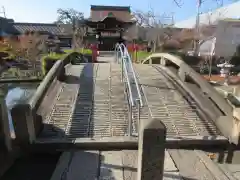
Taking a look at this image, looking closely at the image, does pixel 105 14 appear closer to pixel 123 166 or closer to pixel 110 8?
pixel 110 8

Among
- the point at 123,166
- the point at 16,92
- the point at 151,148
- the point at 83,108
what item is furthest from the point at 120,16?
the point at 151,148

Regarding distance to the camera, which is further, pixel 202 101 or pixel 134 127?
pixel 202 101

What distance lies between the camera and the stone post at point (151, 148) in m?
2.58

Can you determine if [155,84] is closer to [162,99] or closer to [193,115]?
[162,99]

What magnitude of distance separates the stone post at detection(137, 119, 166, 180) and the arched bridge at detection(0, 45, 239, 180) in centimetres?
1

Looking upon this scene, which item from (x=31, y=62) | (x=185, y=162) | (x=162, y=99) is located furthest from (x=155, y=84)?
(x=31, y=62)

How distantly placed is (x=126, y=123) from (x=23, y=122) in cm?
228

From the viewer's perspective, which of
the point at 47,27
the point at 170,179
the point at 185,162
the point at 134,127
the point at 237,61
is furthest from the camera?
the point at 47,27

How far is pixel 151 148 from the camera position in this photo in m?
2.63

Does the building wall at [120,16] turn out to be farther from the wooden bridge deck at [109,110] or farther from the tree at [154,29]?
the wooden bridge deck at [109,110]

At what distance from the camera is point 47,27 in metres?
41.0

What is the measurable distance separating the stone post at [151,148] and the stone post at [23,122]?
8.66 ft

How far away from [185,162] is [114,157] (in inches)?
49.6

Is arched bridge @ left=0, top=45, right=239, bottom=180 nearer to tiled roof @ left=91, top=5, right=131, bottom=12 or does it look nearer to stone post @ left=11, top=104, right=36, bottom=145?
stone post @ left=11, top=104, right=36, bottom=145
